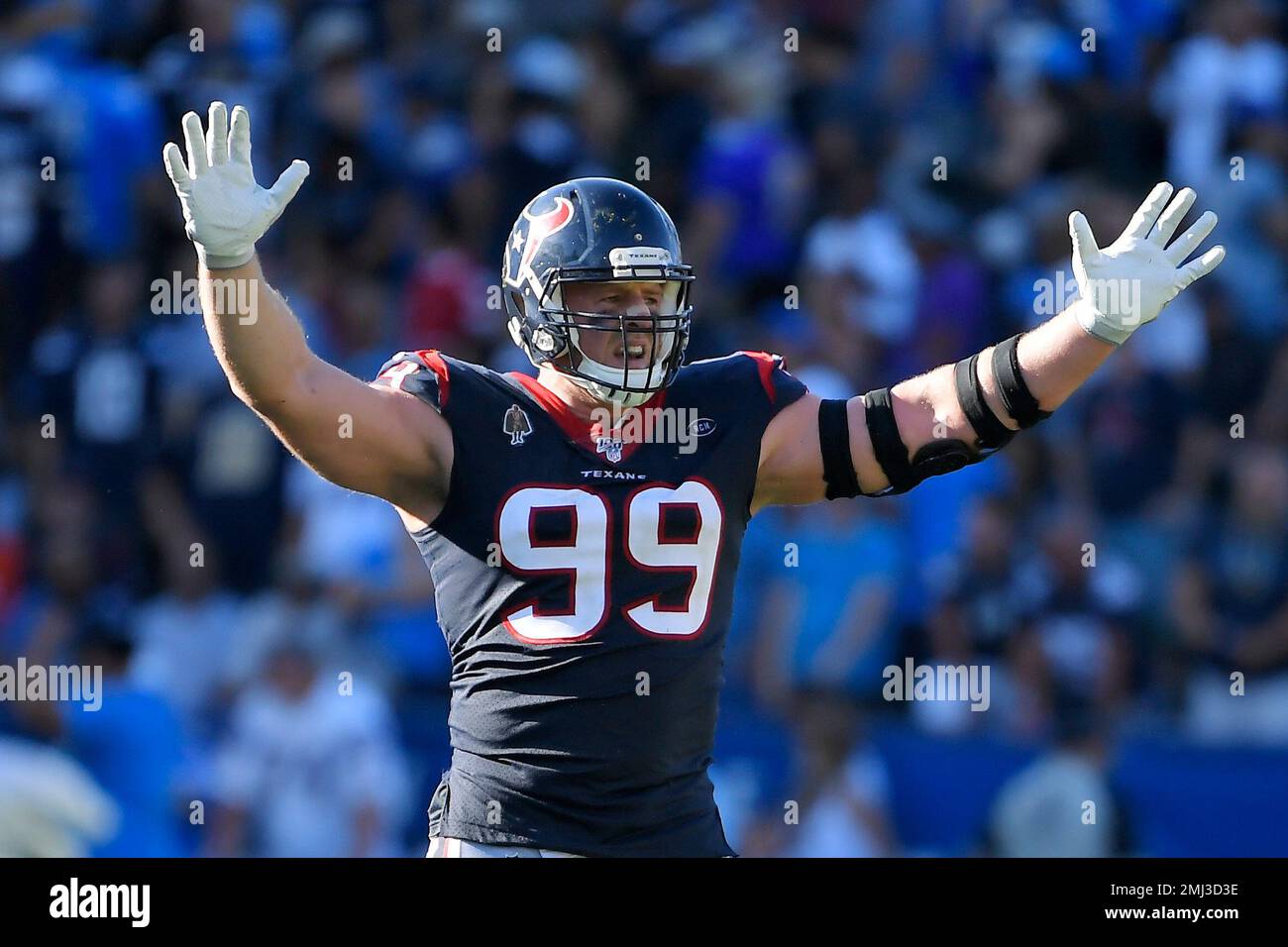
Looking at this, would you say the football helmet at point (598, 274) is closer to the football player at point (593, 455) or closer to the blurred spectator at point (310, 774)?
the football player at point (593, 455)

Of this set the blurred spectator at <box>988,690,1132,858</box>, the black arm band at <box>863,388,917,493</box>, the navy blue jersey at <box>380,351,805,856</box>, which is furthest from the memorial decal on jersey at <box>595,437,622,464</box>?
the blurred spectator at <box>988,690,1132,858</box>

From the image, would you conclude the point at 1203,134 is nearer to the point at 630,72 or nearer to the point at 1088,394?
the point at 1088,394

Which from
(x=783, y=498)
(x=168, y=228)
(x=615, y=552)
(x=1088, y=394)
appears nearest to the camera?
(x=615, y=552)

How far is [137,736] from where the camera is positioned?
788 cm

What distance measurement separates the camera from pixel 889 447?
4.71 metres

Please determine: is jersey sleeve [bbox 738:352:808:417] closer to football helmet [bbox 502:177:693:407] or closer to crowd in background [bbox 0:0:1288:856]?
football helmet [bbox 502:177:693:407]

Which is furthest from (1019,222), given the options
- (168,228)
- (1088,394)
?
(168,228)

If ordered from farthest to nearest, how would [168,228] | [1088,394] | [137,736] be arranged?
[168,228] → [1088,394] → [137,736]

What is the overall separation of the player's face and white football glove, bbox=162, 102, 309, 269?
74 centimetres

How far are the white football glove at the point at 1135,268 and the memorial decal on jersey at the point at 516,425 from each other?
127 cm

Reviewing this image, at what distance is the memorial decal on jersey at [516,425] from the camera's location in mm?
4605

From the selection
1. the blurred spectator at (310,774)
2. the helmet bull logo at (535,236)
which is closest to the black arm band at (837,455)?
the helmet bull logo at (535,236)

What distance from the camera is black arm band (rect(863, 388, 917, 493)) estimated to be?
4707mm

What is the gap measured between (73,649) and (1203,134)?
5598mm
